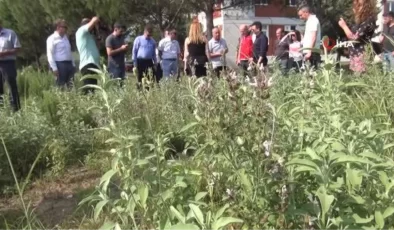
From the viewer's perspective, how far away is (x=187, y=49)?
30.9 feet

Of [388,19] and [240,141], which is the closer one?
[240,141]

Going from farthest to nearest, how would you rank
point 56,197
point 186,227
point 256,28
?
point 256,28
point 56,197
point 186,227

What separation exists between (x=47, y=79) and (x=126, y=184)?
620 cm

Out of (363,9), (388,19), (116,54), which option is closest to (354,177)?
(363,9)

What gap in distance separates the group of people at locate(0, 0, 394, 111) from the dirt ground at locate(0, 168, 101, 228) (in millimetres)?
1660

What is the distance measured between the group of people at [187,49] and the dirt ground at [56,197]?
1.66 meters

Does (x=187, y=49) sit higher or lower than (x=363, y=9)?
lower

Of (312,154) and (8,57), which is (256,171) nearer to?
(312,154)

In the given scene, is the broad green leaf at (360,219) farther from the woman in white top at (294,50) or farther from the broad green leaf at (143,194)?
the woman in white top at (294,50)

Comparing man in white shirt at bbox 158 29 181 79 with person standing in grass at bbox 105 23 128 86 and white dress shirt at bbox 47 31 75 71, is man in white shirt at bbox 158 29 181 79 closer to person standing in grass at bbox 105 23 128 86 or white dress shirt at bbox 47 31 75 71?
person standing in grass at bbox 105 23 128 86

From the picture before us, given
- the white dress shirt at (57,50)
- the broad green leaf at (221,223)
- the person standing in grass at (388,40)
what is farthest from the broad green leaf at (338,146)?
the white dress shirt at (57,50)

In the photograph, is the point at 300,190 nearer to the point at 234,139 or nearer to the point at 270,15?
the point at 234,139

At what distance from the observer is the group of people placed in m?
6.39

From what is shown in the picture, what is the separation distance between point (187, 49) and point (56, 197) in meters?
6.05
